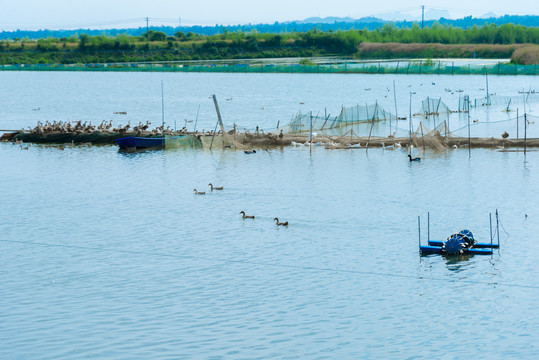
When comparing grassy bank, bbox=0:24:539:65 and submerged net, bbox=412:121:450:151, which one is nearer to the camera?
submerged net, bbox=412:121:450:151

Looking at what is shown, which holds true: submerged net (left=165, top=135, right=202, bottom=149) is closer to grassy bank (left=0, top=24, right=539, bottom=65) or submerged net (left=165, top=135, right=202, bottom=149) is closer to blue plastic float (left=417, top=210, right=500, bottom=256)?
blue plastic float (left=417, top=210, right=500, bottom=256)

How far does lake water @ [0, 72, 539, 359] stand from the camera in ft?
59.8

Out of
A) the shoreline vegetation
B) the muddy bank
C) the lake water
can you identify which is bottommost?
the lake water

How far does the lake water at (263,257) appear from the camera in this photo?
1823 cm

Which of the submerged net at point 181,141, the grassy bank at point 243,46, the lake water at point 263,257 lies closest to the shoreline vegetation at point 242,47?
the grassy bank at point 243,46

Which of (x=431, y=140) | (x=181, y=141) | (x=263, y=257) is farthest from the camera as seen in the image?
(x=181, y=141)

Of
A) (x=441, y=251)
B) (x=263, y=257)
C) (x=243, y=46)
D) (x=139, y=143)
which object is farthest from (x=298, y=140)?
(x=243, y=46)

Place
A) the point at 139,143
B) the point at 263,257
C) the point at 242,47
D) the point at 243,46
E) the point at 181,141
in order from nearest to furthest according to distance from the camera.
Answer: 1. the point at 263,257
2. the point at 139,143
3. the point at 181,141
4. the point at 243,46
5. the point at 242,47

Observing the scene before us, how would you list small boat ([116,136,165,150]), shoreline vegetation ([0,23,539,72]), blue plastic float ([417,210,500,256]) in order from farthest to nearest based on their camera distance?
shoreline vegetation ([0,23,539,72]), small boat ([116,136,165,150]), blue plastic float ([417,210,500,256])

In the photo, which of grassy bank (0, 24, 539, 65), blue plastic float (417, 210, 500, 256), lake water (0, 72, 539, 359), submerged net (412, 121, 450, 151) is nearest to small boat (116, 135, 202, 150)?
lake water (0, 72, 539, 359)

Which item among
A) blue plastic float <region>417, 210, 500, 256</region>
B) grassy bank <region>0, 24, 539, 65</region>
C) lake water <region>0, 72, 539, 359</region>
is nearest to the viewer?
lake water <region>0, 72, 539, 359</region>

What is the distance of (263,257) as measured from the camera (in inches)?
962

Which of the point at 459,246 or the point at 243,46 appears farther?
the point at 243,46

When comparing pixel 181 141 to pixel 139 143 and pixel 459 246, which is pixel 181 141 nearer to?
pixel 139 143
